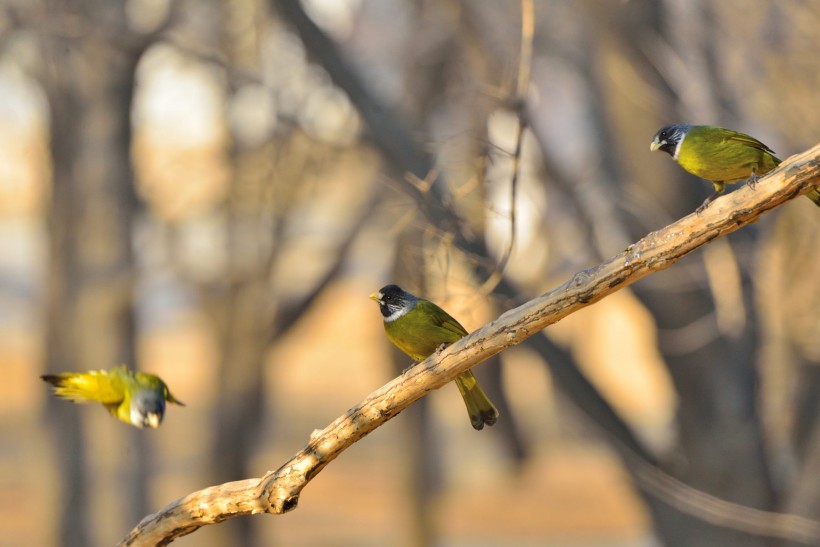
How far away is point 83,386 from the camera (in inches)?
147

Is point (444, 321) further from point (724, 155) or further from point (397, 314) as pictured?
point (724, 155)

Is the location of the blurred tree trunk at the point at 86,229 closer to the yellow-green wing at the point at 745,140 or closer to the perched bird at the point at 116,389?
the perched bird at the point at 116,389

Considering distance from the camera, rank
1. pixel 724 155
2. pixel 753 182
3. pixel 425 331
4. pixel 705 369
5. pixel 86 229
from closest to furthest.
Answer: pixel 753 182 < pixel 724 155 < pixel 425 331 < pixel 705 369 < pixel 86 229

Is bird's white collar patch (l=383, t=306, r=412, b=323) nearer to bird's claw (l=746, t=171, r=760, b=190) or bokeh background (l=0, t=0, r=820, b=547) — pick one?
bokeh background (l=0, t=0, r=820, b=547)

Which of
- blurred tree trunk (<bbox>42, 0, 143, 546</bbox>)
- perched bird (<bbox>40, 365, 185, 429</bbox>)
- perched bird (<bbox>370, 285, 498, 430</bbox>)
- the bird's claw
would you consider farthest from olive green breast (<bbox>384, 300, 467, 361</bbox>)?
blurred tree trunk (<bbox>42, 0, 143, 546</bbox>)

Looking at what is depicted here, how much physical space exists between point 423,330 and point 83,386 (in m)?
1.22

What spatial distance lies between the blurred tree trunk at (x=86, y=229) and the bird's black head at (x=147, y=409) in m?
6.25

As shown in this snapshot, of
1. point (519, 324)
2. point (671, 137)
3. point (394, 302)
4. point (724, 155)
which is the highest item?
point (671, 137)

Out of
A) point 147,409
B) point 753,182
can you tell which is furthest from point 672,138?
point 147,409

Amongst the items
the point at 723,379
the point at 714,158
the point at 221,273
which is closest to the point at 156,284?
the point at 221,273

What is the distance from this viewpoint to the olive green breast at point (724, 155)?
3486mm

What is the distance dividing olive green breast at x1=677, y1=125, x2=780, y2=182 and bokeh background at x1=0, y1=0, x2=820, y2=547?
93 cm

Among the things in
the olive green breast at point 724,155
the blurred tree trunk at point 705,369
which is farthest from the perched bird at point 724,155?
the blurred tree trunk at point 705,369

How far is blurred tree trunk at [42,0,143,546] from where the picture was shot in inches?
385
